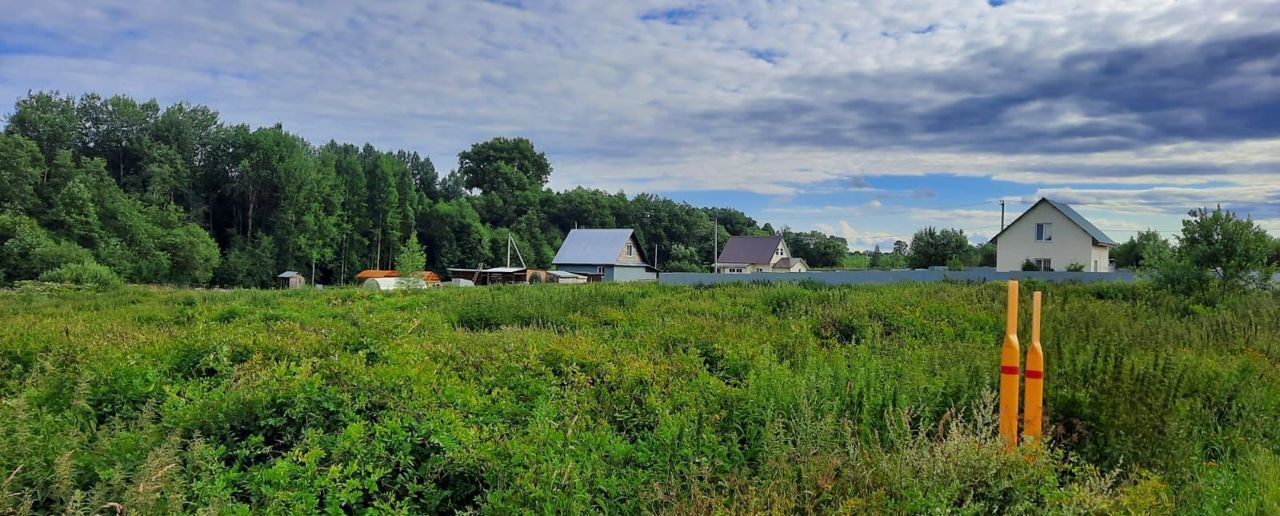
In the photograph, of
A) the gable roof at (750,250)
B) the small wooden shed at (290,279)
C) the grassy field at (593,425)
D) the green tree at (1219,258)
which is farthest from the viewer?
the gable roof at (750,250)

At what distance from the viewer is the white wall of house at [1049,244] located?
115 feet

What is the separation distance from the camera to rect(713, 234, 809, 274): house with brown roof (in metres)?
56.1

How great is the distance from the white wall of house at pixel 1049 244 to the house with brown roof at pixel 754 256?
63.2 feet

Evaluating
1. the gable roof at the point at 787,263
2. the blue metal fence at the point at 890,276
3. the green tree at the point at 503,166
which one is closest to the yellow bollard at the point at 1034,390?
the blue metal fence at the point at 890,276

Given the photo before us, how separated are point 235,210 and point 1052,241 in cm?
5686

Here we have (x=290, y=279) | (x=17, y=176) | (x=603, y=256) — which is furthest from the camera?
(x=603, y=256)

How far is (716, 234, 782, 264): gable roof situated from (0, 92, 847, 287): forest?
161 inches

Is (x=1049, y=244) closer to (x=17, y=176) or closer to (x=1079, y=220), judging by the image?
(x=1079, y=220)

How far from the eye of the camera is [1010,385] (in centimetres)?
387

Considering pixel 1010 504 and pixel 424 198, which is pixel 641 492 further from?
pixel 424 198

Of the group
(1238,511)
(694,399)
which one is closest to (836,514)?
(694,399)

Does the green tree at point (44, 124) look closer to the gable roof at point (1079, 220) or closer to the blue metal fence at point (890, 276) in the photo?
the blue metal fence at point (890, 276)

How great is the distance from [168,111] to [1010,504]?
62624 millimetres

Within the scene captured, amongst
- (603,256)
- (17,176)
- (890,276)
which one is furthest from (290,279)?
(890,276)
